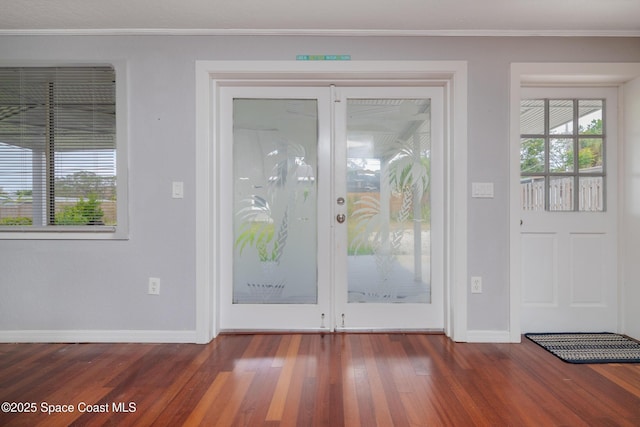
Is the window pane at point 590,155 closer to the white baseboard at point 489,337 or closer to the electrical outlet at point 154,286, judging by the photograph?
the white baseboard at point 489,337

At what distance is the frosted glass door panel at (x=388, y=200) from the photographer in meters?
2.87

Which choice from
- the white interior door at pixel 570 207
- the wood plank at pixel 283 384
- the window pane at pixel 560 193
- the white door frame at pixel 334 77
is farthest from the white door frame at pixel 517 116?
the wood plank at pixel 283 384

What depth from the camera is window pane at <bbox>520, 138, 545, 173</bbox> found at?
2883mm

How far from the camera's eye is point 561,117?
288 cm

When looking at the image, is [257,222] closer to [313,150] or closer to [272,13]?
[313,150]

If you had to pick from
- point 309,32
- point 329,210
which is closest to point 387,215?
point 329,210

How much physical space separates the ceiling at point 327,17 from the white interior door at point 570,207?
0.54 metres

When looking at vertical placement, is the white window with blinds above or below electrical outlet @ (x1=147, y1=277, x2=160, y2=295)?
above

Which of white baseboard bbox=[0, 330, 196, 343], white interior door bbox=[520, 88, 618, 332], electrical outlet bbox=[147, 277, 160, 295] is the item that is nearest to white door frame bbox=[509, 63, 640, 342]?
white interior door bbox=[520, 88, 618, 332]

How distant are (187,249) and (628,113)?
350 cm

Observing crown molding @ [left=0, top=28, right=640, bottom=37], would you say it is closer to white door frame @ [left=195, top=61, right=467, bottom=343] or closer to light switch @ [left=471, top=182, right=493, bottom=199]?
white door frame @ [left=195, top=61, right=467, bottom=343]

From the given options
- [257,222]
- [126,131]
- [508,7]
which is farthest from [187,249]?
[508,7]

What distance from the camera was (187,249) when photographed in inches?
106

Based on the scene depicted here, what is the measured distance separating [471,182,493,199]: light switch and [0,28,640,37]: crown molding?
42.9 inches
